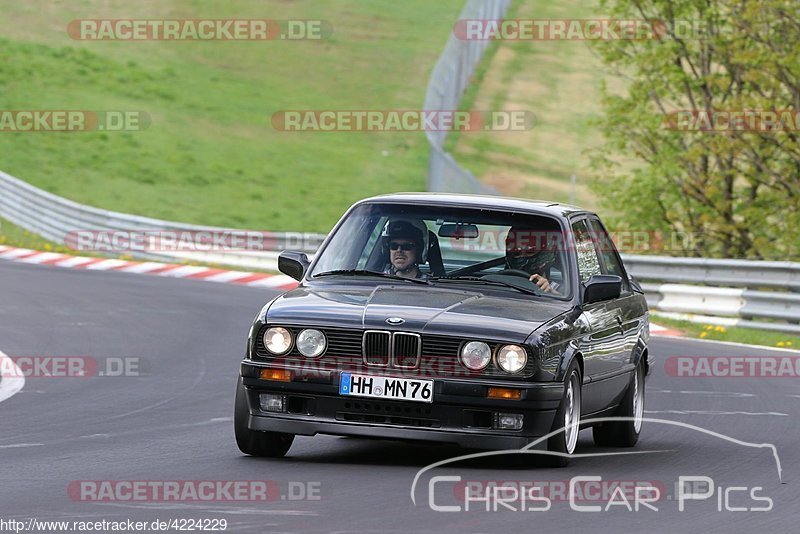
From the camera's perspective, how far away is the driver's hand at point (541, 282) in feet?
32.1

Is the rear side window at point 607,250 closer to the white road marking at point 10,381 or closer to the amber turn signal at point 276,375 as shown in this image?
the amber turn signal at point 276,375

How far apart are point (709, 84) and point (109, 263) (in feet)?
40.4

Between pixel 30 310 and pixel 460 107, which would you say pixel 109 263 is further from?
pixel 460 107

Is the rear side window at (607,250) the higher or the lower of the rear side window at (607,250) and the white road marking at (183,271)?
the higher

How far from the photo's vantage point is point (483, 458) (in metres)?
9.17

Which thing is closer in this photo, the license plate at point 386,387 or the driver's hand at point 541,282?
the license plate at point 386,387

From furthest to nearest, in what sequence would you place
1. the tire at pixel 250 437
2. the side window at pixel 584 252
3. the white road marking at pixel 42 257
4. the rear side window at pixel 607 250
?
1. the white road marking at pixel 42 257
2. the rear side window at pixel 607 250
3. the side window at pixel 584 252
4. the tire at pixel 250 437

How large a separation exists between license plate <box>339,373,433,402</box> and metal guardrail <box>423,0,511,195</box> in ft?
66.6

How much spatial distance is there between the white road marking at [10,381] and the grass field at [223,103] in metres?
28.5

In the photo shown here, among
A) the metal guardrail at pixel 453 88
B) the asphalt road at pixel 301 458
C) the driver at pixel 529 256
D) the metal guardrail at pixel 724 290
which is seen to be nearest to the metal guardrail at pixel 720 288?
the metal guardrail at pixel 724 290

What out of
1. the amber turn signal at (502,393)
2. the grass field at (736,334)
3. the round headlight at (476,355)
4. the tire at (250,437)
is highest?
the round headlight at (476,355)

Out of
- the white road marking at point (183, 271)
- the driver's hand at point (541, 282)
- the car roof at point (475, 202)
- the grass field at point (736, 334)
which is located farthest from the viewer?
the white road marking at point (183, 271)

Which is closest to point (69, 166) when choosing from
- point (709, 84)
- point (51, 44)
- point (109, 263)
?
point (51, 44)

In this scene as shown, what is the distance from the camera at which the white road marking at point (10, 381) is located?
12.4m
